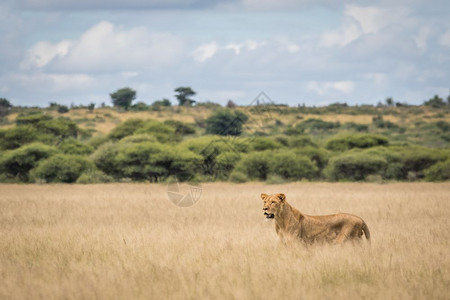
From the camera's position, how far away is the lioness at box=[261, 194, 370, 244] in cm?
912

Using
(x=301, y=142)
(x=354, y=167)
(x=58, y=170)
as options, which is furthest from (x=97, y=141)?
(x=354, y=167)

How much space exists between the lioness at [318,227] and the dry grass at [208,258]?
30 centimetres

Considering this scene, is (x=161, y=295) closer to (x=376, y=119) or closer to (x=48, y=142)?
(x=48, y=142)

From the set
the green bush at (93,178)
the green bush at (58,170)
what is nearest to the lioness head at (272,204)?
the green bush at (93,178)

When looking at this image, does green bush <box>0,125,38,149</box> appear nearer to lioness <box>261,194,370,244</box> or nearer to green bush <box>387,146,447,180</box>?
green bush <box>387,146,447,180</box>

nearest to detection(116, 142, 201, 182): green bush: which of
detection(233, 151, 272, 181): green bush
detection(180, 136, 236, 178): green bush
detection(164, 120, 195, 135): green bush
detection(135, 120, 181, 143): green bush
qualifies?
detection(180, 136, 236, 178): green bush

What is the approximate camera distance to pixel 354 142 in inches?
1670

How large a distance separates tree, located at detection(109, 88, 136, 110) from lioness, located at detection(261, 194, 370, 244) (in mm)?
80436

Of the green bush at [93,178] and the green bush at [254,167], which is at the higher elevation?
the green bush at [254,167]

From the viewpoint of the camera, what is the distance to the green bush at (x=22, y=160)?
108 ft

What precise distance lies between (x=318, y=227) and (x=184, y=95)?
81358 mm

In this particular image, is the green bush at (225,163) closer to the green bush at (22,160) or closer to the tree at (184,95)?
the green bush at (22,160)

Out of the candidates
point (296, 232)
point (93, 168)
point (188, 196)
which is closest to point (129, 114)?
point (93, 168)

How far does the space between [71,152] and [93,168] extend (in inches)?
208
